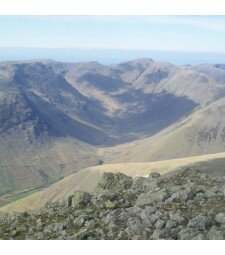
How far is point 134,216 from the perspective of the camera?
92.6ft

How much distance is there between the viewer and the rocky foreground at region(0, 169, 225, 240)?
24828mm

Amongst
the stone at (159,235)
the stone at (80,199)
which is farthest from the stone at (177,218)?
the stone at (80,199)

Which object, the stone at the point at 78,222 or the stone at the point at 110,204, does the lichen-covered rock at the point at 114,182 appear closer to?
the stone at the point at 110,204

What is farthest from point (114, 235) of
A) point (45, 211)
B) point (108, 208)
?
point (45, 211)

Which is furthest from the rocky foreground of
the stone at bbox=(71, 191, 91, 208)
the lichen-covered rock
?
the lichen-covered rock

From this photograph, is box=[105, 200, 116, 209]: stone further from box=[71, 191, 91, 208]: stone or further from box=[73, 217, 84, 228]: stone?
box=[73, 217, 84, 228]: stone

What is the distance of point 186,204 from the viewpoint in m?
29.8

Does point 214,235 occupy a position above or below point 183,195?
above

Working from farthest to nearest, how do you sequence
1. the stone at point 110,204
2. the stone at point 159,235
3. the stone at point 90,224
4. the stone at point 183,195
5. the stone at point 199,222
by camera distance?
the stone at point 110,204
the stone at point 183,195
the stone at point 90,224
the stone at point 199,222
the stone at point 159,235

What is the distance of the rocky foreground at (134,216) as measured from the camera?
24.8 m

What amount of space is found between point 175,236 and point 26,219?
13.1m

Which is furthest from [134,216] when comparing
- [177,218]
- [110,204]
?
[110,204]

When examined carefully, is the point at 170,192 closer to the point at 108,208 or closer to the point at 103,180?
the point at 108,208

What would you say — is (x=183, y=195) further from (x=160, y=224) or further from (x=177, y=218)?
(x=160, y=224)
